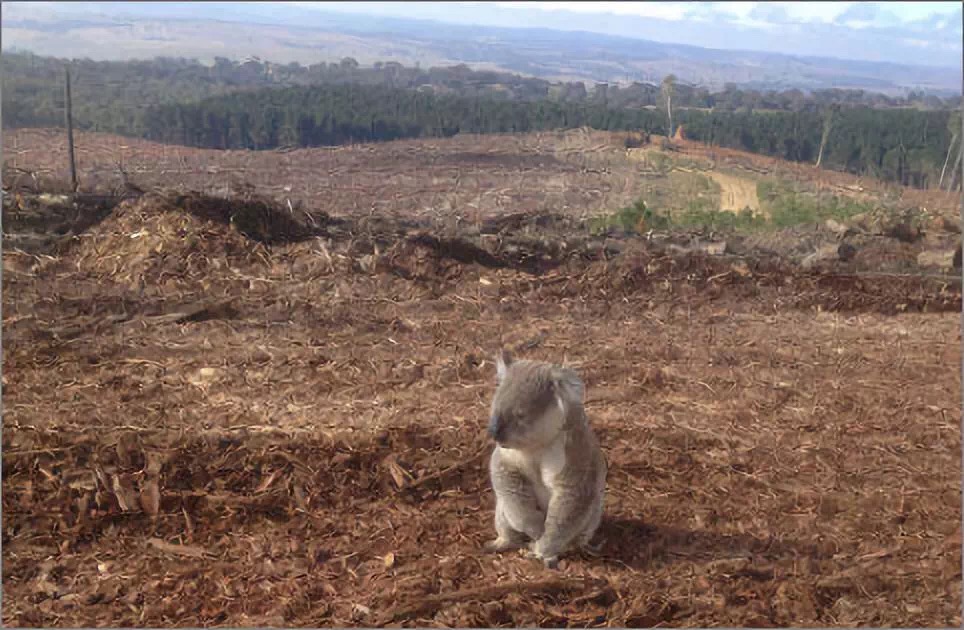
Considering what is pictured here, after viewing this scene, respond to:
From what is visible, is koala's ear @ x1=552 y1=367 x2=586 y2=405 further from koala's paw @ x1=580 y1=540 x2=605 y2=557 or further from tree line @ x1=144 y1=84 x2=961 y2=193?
tree line @ x1=144 y1=84 x2=961 y2=193

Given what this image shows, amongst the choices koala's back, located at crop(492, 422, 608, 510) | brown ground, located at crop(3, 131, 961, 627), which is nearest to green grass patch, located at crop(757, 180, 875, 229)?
brown ground, located at crop(3, 131, 961, 627)

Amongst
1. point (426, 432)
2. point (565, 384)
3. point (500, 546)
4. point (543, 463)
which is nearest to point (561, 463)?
point (543, 463)

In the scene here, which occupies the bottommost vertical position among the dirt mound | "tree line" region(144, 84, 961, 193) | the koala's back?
the dirt mound

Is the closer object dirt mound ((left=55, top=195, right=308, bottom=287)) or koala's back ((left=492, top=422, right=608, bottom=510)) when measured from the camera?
koala's back ((left=492, top=422, right=608, bottom=510))

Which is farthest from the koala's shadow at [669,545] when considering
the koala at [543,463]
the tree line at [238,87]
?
the tree line at [238,87]

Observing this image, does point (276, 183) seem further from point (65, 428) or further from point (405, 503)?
point (405, 503)

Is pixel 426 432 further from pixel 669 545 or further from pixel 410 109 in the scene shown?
pixel 410 109
